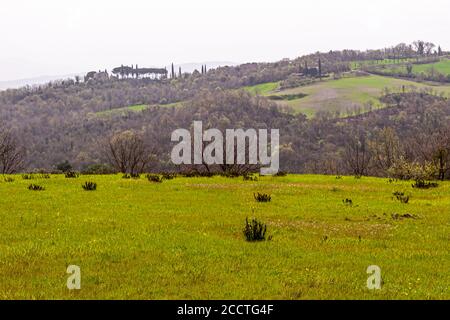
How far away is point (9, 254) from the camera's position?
35.4 ft

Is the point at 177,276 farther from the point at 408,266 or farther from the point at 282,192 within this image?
the point at 282,192

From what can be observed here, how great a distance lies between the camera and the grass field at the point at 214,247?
8.69 m

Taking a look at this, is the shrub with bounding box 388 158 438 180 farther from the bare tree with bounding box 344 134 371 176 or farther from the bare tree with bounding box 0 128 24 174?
the bare tree with bounding box 0 128 24 174

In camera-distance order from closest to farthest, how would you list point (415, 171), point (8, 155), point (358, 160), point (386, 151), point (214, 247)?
1. point (214, 247)
2. point (415, 171)
3. point (8, 155)
4. point (386, 151)
5. point (358, 160)

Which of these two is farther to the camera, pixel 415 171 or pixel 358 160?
pixel 358 160

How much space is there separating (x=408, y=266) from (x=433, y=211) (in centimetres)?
1016

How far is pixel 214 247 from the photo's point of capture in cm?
1183

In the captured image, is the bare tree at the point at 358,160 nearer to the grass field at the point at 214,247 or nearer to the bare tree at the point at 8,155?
the grass field at the point at 214,247

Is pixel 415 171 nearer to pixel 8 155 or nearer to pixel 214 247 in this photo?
pixel 214 247

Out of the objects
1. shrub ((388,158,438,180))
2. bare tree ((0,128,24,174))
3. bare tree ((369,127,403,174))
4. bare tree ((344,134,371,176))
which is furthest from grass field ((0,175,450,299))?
bare tree ((369,127,403,174))

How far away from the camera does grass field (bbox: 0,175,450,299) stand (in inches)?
342

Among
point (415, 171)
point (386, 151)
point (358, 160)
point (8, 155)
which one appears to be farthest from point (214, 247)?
point (358, 160)
